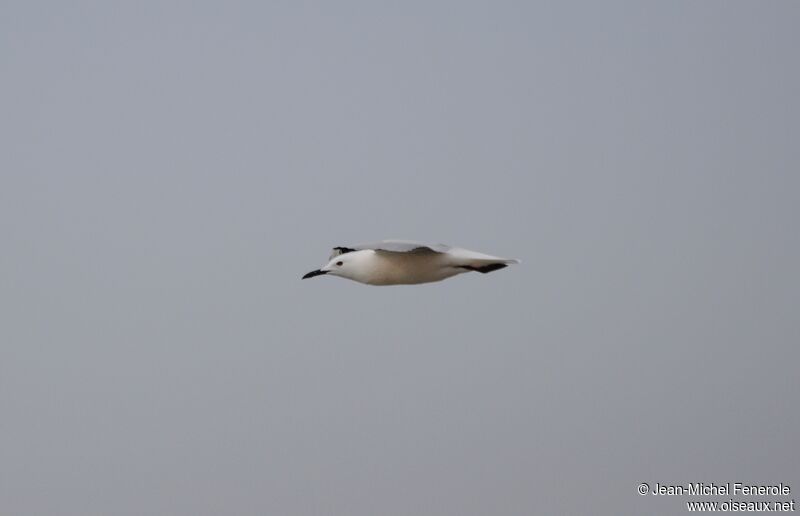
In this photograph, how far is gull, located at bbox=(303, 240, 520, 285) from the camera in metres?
13.8

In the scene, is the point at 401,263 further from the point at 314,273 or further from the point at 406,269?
the point at 314,273

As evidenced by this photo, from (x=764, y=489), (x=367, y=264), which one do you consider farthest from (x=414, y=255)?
(x=764, y=489)

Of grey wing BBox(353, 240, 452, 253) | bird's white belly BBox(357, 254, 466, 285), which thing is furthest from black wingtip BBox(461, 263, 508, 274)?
grey wing BBox(353, 240, 452, 253)

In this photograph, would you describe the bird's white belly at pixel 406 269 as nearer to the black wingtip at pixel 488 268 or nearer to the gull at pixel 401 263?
the gull at pixel 401 263

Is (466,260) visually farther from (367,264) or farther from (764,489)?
(764,489)

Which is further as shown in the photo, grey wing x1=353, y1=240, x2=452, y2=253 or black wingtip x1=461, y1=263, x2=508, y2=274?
black wingtip x1=461, y1=263, x2=508, y2=274

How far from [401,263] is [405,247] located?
44cm

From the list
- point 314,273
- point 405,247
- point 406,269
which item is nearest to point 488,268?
point 406,269

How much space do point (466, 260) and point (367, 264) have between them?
0.99 metres

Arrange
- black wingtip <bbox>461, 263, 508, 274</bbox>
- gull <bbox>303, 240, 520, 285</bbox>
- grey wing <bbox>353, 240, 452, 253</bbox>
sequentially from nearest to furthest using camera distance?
grey wing <bbox>353, 240, 452, 253</bbox>, gull <bbox>303, 240, 520, 285</bbox>, black wingtip <bbox>461, 263, 508, 274</bbox>

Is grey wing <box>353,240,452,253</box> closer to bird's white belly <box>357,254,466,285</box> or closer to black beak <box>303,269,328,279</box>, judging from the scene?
bird's white belly <box>357,254,466,285</box>

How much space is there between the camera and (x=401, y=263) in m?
13.9

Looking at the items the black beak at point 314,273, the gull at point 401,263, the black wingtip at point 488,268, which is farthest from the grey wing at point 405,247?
the black beak at point 314,273

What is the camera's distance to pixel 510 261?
14422mm
